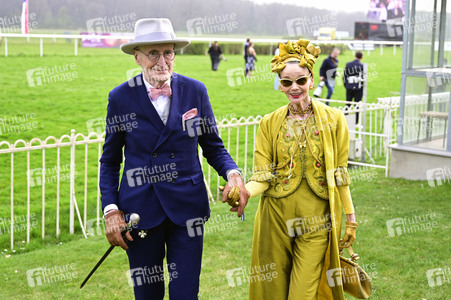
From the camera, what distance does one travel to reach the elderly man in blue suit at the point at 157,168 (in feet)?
11.3

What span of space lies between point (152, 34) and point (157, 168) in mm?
773

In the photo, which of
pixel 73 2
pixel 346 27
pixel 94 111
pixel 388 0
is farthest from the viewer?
pixel 346 27

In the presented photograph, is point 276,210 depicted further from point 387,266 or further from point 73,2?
point 73,2

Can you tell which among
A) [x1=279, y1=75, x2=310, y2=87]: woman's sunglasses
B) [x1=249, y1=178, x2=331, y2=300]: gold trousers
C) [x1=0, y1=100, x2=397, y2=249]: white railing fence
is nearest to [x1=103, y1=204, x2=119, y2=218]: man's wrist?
[x1=249, y1=178, x2=331, y2=300]: gold trousers

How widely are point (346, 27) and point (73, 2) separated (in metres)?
79.8

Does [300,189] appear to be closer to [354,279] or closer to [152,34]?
[354,279]

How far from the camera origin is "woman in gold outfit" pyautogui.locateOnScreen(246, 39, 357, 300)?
390 centimetres

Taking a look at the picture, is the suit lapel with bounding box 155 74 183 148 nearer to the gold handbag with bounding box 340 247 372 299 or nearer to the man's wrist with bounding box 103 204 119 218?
the man's wrist with bounding box 103 204 119 218

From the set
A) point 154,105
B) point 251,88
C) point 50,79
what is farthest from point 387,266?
point 50,79

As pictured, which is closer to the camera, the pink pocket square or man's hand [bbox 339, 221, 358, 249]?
the pink pocket square

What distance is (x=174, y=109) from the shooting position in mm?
3455

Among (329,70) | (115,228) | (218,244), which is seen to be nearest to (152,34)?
(115,228)

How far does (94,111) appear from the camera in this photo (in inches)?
653

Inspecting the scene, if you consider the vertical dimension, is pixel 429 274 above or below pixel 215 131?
below
